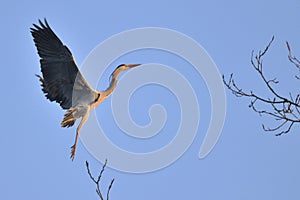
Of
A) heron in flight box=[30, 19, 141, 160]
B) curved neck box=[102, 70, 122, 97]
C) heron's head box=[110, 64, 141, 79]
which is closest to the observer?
heron in flight box=[30, 19, 141, 160]

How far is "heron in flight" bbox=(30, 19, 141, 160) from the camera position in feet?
27.1

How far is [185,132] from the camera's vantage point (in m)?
8.29

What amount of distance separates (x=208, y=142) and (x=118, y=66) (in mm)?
2045

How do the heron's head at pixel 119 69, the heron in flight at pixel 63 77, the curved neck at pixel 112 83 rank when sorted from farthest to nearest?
the heron's head at pixel 119 69 → the curved neck at pixel 112 83 → the heron in flight at pixel 63 77

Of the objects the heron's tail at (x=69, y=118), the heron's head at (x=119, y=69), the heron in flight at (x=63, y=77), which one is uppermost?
the heron's head at (x=119, y=69)

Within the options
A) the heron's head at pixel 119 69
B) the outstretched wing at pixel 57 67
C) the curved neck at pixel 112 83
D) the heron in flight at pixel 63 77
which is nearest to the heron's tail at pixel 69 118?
the heron in flight at pixel 63 77

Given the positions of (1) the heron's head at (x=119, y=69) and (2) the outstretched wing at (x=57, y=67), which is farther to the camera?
(1) the heron's head at (x=119, y=69)

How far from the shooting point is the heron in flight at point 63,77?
8250 mm

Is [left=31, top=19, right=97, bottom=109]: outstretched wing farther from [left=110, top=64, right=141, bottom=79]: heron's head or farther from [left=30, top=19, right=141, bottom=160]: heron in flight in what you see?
[left=110, top=64, right=141, bottom=79]: heron's head

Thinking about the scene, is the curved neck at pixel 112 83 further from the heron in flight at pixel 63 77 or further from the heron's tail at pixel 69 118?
the heron's tail at pixel 69 118

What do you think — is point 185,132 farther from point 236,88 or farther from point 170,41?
point 236,88

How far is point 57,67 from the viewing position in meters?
8.26

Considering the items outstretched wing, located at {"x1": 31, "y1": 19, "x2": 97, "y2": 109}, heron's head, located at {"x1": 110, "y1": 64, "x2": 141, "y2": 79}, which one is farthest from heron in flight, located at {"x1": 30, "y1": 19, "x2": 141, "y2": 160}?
heron's head, located at {"x1": 110, "y1": 64, "x2": 141, "y2": 79}

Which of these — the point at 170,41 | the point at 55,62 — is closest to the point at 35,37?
the point at 55,62
